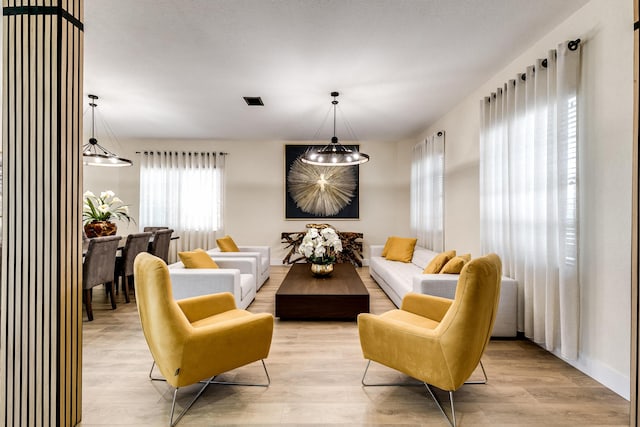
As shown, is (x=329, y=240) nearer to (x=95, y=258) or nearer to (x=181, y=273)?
(x=181, y=273)

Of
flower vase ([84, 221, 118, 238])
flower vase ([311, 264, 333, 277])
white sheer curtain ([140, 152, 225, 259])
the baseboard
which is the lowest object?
the baseboard

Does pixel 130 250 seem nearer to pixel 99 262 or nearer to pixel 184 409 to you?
pixel 99 262

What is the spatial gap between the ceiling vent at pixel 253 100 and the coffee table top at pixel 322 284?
2.24 m

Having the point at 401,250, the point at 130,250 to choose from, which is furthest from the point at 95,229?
the point at 401,250

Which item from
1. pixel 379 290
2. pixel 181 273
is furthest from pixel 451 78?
pixel 181 273

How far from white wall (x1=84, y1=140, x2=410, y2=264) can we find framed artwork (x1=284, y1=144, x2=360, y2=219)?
13cm

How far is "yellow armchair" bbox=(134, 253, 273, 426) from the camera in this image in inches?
68.4

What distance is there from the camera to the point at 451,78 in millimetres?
3439

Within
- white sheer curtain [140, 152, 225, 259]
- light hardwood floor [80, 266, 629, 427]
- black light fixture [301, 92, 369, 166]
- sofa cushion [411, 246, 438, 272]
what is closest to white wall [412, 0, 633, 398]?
light hardwood floor [80, 266, 629, 427]

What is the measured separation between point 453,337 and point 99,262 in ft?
11.2

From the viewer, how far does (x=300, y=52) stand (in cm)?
287

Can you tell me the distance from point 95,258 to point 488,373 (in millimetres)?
3669

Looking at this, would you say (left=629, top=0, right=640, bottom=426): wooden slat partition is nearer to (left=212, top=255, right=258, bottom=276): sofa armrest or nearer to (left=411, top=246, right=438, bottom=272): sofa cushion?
(left=411, top=246, right=438, bottom=272): sofa cushion

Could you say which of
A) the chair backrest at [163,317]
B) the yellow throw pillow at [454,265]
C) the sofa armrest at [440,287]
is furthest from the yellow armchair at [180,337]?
the yellow throw pillow at [454,265]
